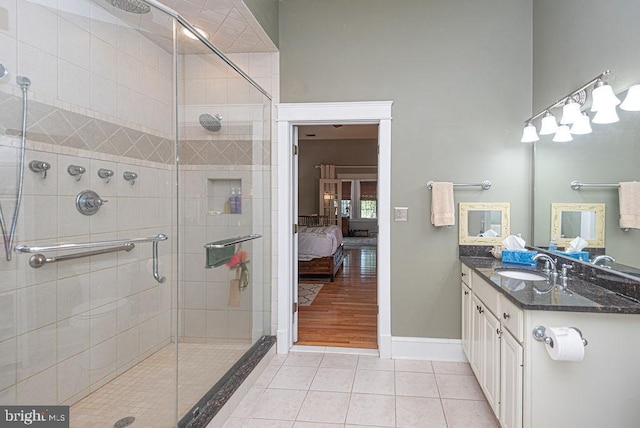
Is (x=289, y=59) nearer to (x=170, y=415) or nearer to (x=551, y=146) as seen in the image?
(x=551, y=146)

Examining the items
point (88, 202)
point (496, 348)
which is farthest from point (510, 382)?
point (88, 202)

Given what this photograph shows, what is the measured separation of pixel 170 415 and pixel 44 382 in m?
0.66

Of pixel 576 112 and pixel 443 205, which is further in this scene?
pixel 443 205

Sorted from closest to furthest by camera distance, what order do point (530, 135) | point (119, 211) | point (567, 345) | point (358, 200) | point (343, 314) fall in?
point (567, 345) → point (119, 211) → point (530, 135) → point (343, 314) → point (358, 200)

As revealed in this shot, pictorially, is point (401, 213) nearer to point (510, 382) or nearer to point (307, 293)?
point (510, 382)

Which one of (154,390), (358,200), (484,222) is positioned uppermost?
(358,200)

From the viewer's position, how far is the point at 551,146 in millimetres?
2686

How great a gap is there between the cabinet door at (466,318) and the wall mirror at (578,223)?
742 millimetres

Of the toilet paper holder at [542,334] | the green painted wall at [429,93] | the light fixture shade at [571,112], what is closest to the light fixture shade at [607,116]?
the light fixture shade at [571,112]

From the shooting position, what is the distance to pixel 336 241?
6.50 meters

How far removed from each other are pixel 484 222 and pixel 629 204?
3.99ft

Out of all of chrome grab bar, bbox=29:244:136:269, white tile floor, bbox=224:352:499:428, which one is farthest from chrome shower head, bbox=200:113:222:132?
white tile floor, bbox=224:352:499:428

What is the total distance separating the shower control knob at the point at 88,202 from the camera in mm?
2117

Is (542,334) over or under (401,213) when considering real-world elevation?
under
